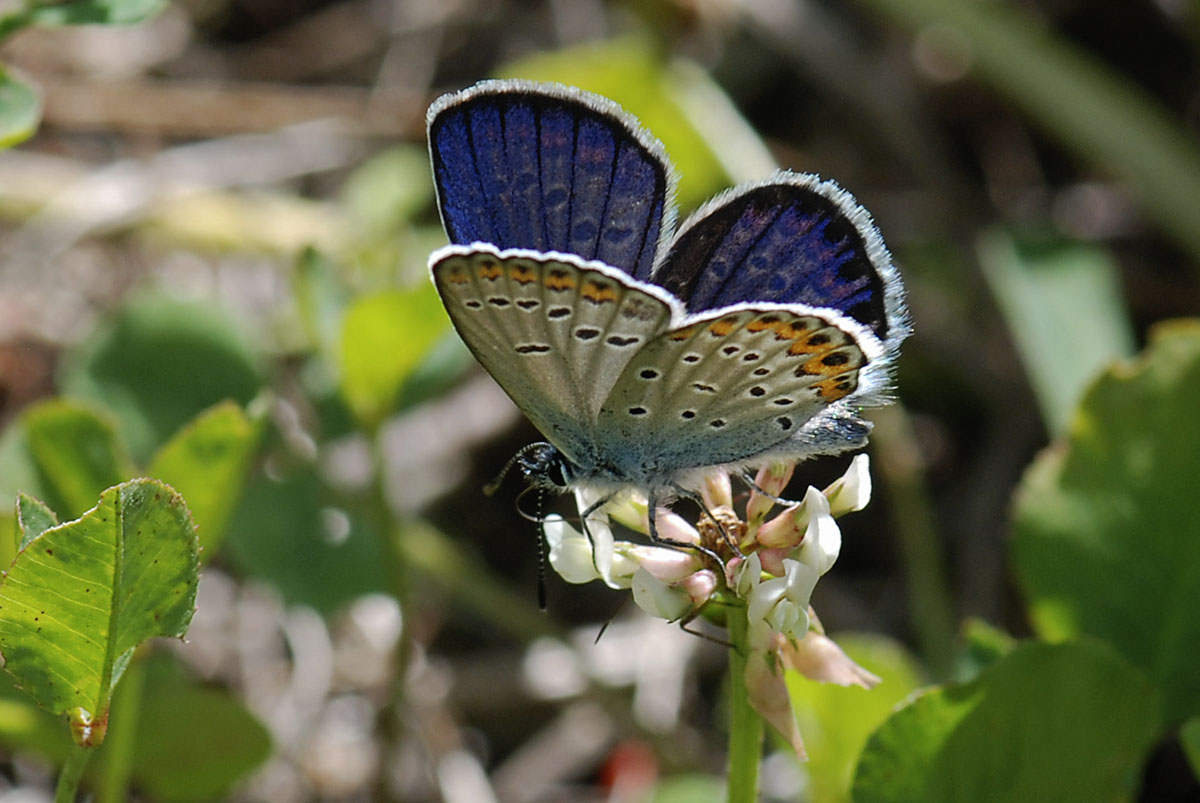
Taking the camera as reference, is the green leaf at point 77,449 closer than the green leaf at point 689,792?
Yes

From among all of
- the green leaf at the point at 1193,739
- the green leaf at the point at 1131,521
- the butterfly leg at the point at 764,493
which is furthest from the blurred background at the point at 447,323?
the green leaf at the point at 1193,739

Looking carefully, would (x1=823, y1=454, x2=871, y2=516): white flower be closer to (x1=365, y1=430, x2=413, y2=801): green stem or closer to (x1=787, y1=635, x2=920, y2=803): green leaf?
(x1=787, y1=635, x2=920, y2=803): green leaf

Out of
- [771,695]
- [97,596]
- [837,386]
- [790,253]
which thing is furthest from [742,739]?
[97,596]

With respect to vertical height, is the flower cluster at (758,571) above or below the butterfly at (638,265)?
below

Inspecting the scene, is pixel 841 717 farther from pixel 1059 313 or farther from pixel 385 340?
pixel 1059 313

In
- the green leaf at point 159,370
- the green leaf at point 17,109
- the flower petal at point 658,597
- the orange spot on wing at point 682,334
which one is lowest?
the green leaf at point 159,370

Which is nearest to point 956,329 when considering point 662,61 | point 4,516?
point 662,61

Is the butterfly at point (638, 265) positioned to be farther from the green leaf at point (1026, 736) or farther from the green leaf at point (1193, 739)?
the green leaf at point (1193, 739)

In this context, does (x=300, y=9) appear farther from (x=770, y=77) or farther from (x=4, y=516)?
(x=4, y=516)
